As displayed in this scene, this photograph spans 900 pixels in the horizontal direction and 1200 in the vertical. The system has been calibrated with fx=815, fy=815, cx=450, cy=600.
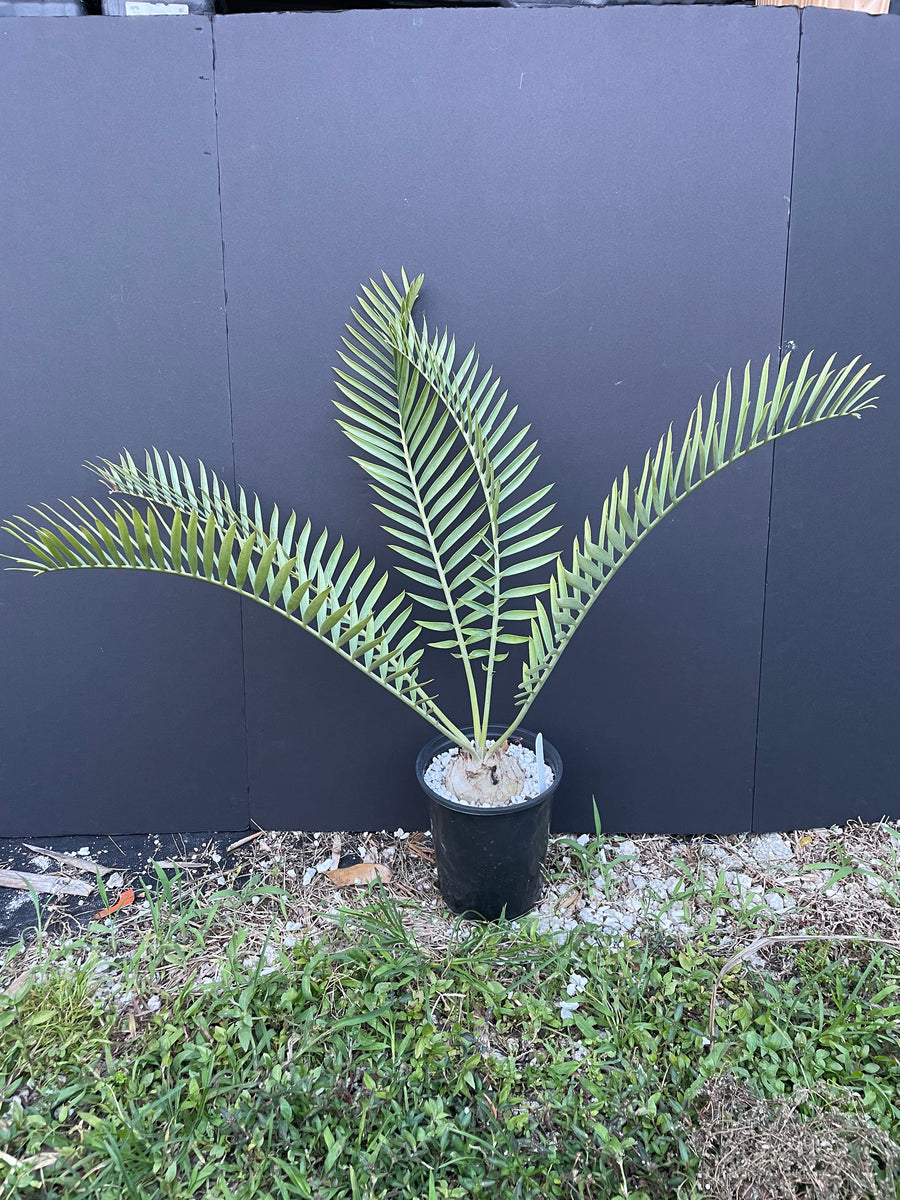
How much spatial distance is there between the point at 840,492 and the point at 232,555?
4.34 feet

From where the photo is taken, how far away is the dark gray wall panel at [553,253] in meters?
1.57

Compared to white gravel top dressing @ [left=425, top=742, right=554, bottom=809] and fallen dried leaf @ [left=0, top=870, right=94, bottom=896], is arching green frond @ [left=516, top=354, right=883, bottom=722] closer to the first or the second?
white gravel top dressing @ [left=425, top=742, right=554, bottom=809]

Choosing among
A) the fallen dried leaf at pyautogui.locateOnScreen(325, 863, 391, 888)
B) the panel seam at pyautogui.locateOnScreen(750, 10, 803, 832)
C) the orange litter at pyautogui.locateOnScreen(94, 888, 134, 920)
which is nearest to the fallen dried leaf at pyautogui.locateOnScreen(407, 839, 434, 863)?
the fallen dried leaf at pyautogui.locateOnScreen(325, 863, 391, 888)

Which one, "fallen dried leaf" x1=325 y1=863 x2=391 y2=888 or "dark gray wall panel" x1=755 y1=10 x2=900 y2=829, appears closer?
"dark gray wall panel" x1=755 y1=10 x2=900 y2=829

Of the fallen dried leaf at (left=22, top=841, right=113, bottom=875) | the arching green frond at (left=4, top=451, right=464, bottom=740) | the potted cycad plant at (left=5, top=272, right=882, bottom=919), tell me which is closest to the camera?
the arching green frond at (left=4, top=451, right=464, bottom=740)

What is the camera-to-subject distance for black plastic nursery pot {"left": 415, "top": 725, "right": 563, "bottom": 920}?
1576 mm

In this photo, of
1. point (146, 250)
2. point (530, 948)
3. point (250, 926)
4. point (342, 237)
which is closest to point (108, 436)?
point (146, 250)

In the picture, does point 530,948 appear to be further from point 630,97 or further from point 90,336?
point 630,97

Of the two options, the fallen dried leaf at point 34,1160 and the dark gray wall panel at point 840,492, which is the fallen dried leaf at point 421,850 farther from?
the fallen dried leaf at point 34,1160

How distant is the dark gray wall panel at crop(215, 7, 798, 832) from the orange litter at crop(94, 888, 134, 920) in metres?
0.47

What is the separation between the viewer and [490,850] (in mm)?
1598

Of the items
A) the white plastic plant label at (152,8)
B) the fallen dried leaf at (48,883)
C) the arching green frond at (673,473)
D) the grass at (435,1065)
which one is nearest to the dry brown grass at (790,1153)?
the grass at (435,1065)

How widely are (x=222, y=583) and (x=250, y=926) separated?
0.82 m

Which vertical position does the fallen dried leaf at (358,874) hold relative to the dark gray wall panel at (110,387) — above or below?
below
